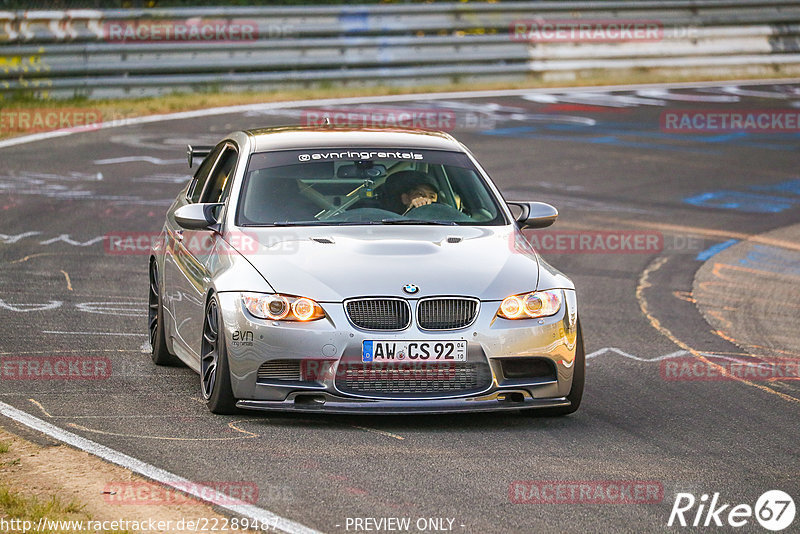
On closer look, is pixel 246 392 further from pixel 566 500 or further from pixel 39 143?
pixel 39 143

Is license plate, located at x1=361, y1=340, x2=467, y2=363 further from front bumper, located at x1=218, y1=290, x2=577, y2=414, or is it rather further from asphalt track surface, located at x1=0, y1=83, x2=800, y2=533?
asphalt track surface, located at x1=0, y1=83, x2=800, y2=533

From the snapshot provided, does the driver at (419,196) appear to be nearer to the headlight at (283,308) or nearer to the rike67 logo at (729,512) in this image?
the headlight at (283,308)

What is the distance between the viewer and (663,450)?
7023 millimetres

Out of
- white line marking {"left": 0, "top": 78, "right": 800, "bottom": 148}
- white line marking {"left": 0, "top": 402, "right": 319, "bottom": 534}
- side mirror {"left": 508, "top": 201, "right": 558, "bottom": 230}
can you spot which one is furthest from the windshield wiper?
white line marking {"left": 0, "top": 78, "right": 800, "bottom": 148}

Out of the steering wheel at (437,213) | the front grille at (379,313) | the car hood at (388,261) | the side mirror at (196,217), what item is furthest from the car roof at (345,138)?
the front grille at (379,313)

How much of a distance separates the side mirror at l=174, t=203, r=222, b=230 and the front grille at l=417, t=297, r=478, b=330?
1615 millimetres

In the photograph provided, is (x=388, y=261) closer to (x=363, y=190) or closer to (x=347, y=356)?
(x=347, y=356)

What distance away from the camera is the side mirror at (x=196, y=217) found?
320 inches

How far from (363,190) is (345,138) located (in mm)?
554

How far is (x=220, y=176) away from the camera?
9.14 m

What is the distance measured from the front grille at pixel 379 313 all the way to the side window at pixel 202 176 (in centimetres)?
253

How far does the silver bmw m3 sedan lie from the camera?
7.21 meters

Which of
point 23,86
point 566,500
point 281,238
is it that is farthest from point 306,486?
point 23,86

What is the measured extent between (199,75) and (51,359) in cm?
1559
